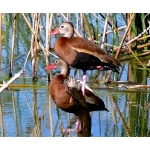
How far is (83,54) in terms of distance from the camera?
8656 mm

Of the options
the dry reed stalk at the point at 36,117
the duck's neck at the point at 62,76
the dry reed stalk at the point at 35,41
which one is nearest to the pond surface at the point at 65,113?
the dry reed stalk at the point at 36,117

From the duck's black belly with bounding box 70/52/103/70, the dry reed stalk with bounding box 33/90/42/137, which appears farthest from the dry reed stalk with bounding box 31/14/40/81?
the duck's black belly with bounding box 70/52/103/70

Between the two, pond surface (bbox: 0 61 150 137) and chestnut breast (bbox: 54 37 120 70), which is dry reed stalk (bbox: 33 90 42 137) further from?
chestnut breast (bbox: 54 37 120 70)

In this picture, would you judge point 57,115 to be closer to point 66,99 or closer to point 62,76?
point 66,99

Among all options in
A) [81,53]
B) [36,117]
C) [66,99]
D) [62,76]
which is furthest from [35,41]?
[36,117]

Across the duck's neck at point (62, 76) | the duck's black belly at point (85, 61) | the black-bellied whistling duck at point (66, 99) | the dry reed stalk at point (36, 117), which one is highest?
the duck's black belly at point (85, 61)

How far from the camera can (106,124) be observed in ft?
24.7

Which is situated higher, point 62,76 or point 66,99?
point 62,76

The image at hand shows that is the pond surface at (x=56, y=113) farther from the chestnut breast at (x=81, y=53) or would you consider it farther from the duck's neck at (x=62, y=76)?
the chestnut breast at (x=81, y=53)

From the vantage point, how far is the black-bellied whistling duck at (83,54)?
8586mm
